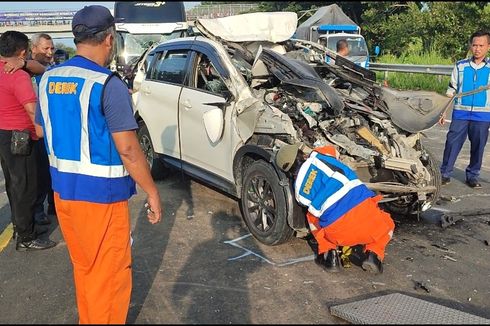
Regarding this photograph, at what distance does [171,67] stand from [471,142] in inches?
160

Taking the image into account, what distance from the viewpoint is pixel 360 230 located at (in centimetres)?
362

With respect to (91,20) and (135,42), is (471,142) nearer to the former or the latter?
(91,20)

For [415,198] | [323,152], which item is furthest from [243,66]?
[415,198]

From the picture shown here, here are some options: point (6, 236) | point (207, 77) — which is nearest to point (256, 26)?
point (207, 77)

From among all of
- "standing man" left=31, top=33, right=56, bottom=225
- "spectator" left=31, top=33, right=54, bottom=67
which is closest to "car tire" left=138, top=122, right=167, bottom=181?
"standing man" left=31, top=33, right=56, bottom=225

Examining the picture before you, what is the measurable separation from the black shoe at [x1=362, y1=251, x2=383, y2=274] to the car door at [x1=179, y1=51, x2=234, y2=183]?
1.64 metres

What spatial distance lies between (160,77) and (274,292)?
141 inches

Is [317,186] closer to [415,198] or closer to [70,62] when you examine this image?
[415,198]

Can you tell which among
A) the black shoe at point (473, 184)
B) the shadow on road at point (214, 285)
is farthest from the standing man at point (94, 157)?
the black shoe at point (473, 184)

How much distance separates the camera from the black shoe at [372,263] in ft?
12.4

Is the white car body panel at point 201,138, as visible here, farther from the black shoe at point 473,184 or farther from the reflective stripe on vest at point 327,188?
the black shoe at point 473,184

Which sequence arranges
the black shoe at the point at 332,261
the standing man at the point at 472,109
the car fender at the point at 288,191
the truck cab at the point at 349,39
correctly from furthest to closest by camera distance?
the truck cab at the point at 349,39, the standing man at the point at 472,109, the car fender at the point at 288,191, the black shoe at the point at 332,261

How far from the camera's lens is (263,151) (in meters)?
4.31

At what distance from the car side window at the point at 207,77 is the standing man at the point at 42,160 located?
164 centimetres
